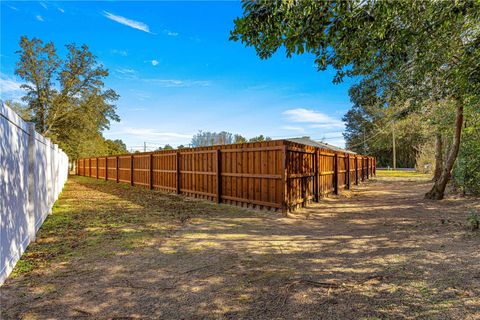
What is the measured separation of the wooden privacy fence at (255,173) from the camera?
6.59 m

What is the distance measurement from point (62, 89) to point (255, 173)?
20.8 metres

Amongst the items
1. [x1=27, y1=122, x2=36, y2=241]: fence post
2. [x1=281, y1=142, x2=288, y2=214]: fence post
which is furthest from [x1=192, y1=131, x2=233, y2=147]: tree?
[x1=27, y1=122, x2=36, y2=241]: fence post

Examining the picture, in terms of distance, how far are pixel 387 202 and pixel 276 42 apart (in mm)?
7319

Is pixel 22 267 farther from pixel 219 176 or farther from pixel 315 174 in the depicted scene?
pixel 315 174

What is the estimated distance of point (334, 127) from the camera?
179ft

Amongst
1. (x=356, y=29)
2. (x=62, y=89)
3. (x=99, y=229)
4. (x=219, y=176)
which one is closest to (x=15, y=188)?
(x=99, y=229)

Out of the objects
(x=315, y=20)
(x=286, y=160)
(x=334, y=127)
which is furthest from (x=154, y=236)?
(x=334, y=127)

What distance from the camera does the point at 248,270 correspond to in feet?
9.84

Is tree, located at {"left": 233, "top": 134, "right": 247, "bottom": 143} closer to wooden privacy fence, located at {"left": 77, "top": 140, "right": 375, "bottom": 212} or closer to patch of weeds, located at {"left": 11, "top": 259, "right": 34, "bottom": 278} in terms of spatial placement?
wooden privacy fence, located at {"left": 77, "top": 140, "right": 375, "bottom": 212}

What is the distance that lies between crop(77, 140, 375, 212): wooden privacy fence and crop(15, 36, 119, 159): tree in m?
13.1

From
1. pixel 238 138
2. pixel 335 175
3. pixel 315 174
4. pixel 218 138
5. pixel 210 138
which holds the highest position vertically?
pixel 210 138

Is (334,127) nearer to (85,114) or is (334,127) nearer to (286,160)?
(85,114)

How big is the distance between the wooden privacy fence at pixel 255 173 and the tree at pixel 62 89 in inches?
515

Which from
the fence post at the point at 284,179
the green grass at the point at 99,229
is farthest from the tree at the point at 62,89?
the fence post at the point at 284,179
